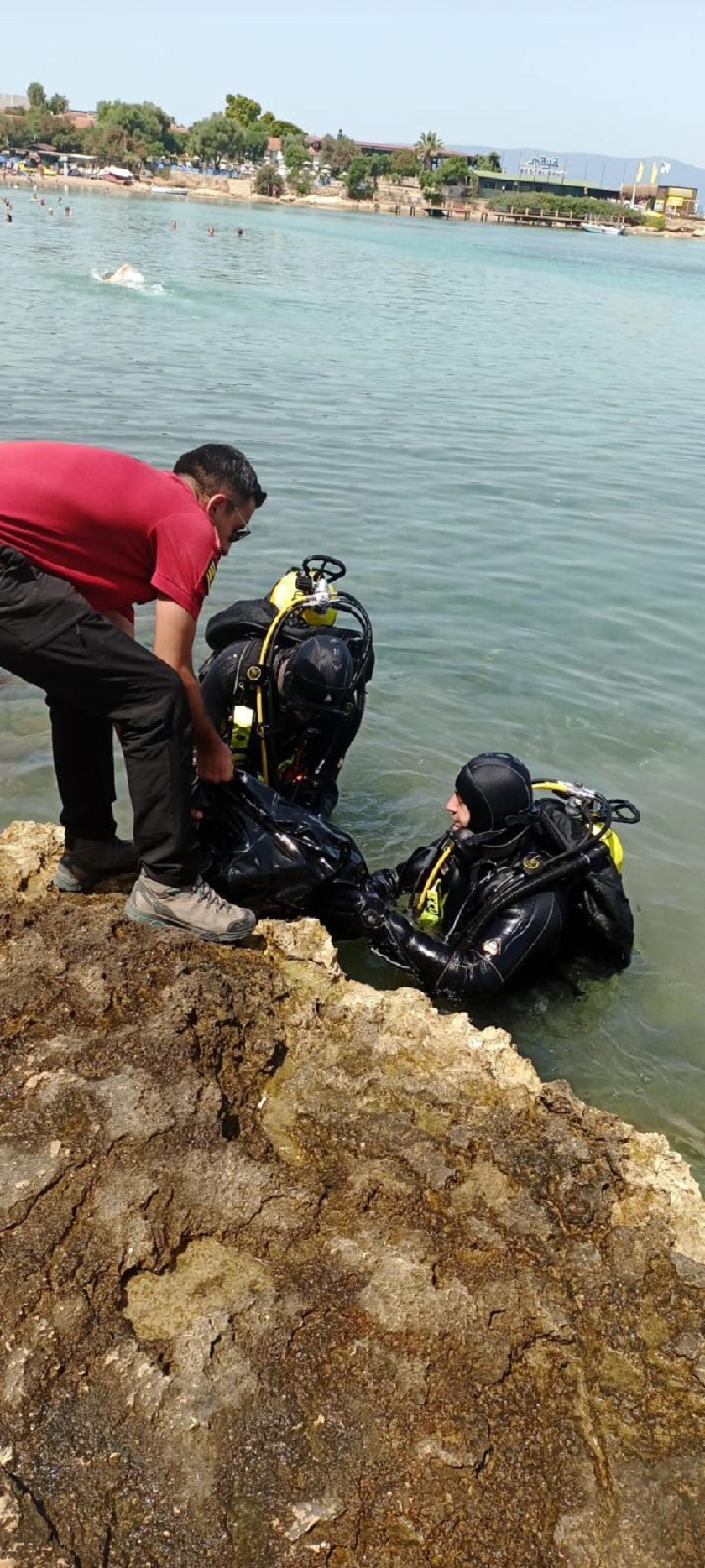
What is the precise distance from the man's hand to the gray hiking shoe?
0.40 m

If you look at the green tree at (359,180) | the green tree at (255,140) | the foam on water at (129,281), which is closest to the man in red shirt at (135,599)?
the foam on water at (129,281)

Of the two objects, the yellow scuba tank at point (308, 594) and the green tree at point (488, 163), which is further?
the green tree at point (488, 163)

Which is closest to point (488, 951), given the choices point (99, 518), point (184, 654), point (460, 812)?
point (460, 812)

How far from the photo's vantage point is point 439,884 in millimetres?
4582

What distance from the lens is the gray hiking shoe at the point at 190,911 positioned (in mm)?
3518

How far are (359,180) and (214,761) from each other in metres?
131

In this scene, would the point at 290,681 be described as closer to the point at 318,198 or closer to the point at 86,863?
the point at 86,863

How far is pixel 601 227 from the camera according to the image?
125 metres

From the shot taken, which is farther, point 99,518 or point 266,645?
point 266,645

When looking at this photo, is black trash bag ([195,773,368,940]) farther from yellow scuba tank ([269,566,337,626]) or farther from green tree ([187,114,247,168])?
green tree ([187,114,247,168])

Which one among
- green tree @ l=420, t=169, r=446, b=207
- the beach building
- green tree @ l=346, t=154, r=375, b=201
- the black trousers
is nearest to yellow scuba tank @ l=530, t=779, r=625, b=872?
the black trousers

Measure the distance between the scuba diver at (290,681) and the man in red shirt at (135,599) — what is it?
38.6 inches

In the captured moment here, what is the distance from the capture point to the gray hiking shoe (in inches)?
138

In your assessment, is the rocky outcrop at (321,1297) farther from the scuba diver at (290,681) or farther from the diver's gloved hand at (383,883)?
the scuba diver at (290,681)
